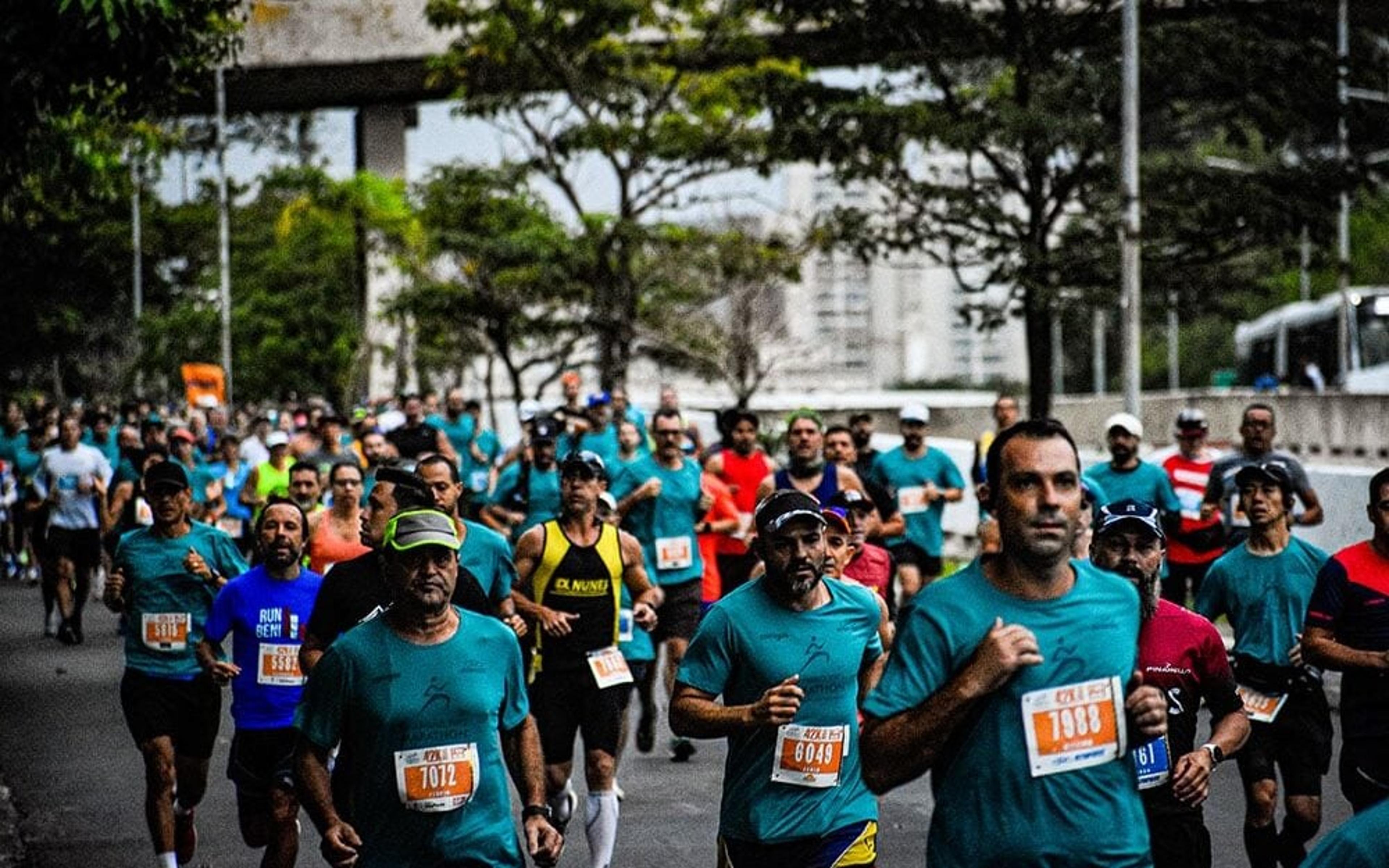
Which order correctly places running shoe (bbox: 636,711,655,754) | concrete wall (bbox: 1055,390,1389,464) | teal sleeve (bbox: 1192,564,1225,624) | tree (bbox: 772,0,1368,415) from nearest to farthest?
teal sleeve (bbox: 1192,564,1225,624), running shoe (bbox: 636,711,655,754), tree (bbox: 772,0,1368,415), concrete wall (bbox: 1055,390,1389,464)

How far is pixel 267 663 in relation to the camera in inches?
319

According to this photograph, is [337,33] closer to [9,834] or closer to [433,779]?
[9,834]

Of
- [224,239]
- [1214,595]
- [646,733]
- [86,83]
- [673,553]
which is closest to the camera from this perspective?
[1214,595]

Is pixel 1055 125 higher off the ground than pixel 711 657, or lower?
higher

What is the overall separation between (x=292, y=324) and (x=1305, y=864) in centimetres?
4526

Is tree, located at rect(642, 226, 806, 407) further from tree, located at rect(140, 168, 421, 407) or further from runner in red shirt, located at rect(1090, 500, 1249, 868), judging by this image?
runner in red shirt, located at rect(1090, 500, 1249, 868)

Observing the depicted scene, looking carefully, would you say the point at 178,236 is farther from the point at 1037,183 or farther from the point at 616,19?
the point at 1037,183

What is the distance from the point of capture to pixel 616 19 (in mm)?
27641

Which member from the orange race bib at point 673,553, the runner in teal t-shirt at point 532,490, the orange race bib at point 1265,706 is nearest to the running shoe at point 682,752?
the orange race bib at point 673,553

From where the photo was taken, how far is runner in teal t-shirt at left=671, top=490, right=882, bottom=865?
6016 mm

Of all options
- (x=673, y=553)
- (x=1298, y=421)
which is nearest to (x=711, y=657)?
(x=673, y=553)

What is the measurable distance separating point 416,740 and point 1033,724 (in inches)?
79.9

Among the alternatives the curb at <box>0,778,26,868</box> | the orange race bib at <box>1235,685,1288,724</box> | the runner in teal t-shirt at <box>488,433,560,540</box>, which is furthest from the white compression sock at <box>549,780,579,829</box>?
the runner in teal t-shirt at <box>488,433,560,540</box>

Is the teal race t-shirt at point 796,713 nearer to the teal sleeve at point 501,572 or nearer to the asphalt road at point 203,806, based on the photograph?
the teal sleeve at point 501,572
